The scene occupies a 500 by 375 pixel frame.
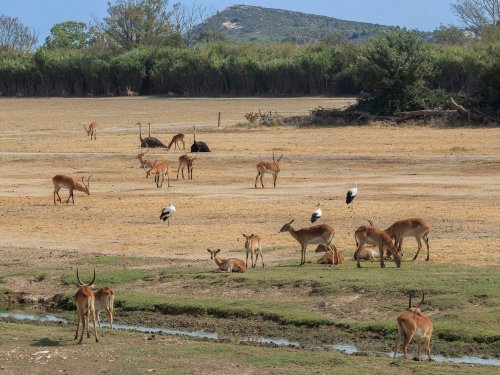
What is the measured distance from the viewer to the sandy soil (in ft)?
74.7

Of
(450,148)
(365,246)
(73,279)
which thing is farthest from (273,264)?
(450,148)

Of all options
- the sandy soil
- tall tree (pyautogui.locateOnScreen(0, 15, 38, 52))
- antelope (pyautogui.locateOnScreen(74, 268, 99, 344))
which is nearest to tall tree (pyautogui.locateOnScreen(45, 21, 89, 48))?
tall tree (pyautogui.locateOnScreen(0, 15, 38, 52))

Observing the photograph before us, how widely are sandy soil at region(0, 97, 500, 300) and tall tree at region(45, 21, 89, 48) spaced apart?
82806 mm

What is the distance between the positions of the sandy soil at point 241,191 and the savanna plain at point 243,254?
7 centimetres

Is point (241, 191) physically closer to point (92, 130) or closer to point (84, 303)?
point (84, 303)

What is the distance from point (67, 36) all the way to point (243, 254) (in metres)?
120

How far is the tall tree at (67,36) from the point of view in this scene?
136 m

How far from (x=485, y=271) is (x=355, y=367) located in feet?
19.0

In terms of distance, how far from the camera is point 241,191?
103ft

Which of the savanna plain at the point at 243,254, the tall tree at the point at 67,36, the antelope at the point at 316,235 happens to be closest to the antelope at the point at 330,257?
the antelope at the point at 316,235

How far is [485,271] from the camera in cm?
1831

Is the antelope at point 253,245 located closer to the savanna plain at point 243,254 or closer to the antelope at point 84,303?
the savanna plain at point 243,254

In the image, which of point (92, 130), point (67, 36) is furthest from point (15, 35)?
point (92, 130)

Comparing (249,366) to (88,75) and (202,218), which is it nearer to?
(202,218)
